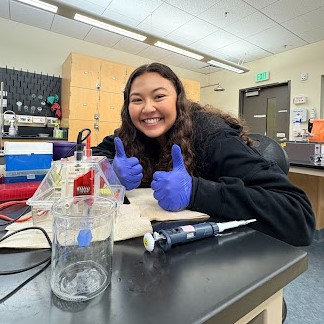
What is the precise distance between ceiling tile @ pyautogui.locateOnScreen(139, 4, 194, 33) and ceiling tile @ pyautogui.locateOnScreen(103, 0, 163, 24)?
87mm

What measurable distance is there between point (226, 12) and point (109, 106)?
236 cm

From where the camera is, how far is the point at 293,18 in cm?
351

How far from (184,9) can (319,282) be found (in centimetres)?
349

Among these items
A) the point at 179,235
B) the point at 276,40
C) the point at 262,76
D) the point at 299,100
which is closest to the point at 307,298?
the point at 179,235

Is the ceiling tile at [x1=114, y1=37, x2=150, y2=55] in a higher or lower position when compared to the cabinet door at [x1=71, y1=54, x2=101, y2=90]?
higher

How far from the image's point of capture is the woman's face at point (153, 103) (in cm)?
101

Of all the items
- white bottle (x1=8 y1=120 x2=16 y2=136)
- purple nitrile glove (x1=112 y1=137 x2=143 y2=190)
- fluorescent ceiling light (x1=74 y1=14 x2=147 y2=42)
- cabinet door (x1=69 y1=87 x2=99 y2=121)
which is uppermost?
fluorescent ceiling light (x1=74 y1=14 x2=147 y2=42)

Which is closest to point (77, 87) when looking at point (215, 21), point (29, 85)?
point (29, 85)

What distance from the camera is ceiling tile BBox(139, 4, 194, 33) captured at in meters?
3.39

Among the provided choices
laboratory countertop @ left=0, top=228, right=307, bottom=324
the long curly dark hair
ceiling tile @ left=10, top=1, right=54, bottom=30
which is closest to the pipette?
laboratory countertop @ left=0, top=228, right=307, bottom=324

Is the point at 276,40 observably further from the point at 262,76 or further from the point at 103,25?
the point at 103,25

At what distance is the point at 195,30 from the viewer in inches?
157

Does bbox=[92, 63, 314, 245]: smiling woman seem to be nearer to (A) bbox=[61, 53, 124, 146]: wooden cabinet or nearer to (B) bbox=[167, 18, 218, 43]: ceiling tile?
(A) bbox=[61, 53, 124, 146]: wooden cabinet

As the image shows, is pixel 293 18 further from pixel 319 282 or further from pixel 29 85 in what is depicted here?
pixel 29 85
